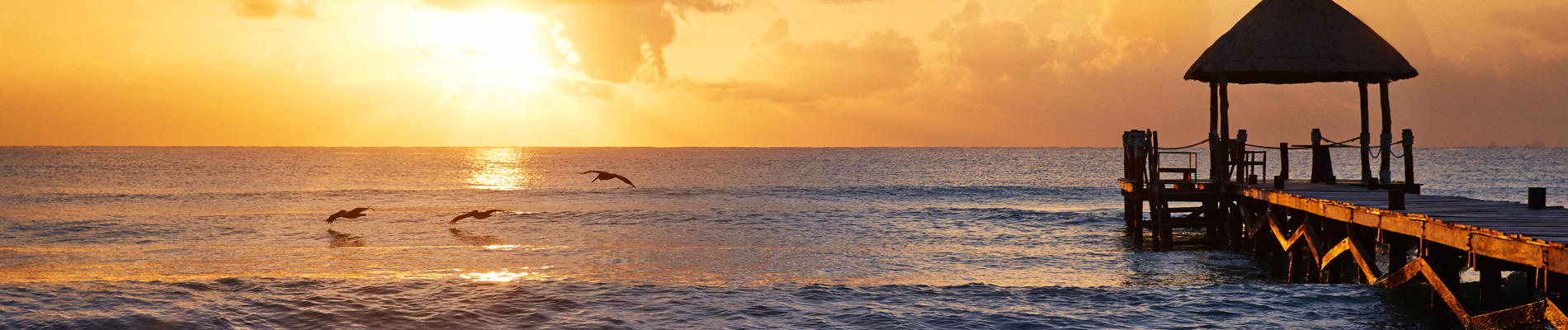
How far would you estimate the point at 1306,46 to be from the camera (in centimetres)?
1719

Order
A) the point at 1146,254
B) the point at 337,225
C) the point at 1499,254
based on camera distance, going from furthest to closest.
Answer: the point at 337,225, the point at 1146,254, the point at 1499,254

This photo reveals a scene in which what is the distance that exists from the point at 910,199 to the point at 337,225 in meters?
24.1

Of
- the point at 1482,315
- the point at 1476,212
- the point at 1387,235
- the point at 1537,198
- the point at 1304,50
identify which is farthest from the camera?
the point at 1304,50

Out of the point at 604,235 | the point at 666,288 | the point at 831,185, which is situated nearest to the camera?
the point at 666,288

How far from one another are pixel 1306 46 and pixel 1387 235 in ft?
24.7

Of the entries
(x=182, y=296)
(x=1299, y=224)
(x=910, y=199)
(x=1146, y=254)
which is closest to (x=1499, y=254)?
(x=1299, y=224)

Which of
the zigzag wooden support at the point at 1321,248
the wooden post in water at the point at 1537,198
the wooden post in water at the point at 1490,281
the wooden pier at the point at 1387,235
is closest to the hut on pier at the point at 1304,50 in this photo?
the wooden pier at the point at 1387,235

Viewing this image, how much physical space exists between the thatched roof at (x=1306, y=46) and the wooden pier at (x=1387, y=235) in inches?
65.3

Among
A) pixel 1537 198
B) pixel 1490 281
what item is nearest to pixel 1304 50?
pixel 1537 198

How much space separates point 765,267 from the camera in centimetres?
1697

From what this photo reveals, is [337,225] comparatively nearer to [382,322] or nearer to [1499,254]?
[382,322]

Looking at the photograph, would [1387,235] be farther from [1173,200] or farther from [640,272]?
[640,272]

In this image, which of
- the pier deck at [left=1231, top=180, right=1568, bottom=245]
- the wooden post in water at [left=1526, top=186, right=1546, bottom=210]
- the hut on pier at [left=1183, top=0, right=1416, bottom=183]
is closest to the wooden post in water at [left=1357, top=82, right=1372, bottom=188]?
the hut on pier at [left=1183, top=0, right=1416, bottom=183]

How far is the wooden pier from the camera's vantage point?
26.2ft
